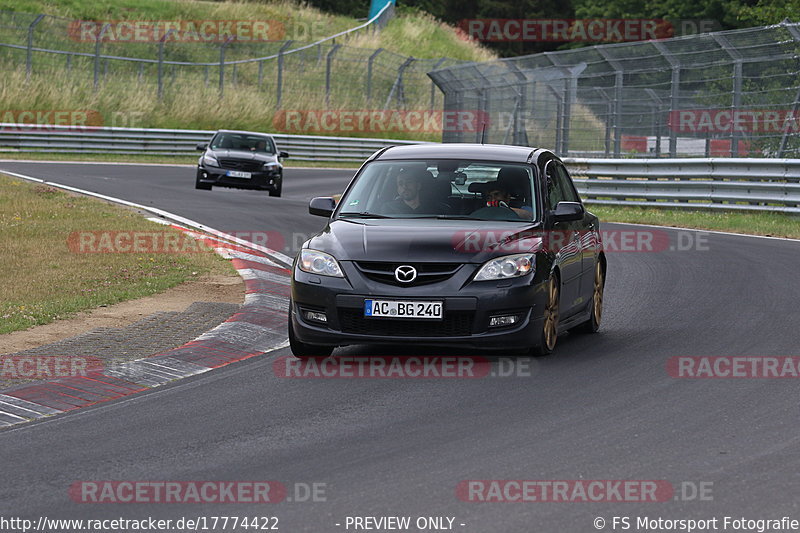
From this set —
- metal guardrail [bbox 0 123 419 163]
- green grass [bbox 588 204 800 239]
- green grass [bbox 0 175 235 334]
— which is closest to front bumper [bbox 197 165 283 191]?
green grass [bbox 588 204 800 239]

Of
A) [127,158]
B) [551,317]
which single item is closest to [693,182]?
[551,317]

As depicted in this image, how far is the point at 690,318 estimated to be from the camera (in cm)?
1127

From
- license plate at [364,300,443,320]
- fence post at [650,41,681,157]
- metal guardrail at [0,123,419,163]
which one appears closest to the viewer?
license plate at [364,300,443,320]

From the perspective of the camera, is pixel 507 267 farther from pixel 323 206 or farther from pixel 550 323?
pixel 323 206

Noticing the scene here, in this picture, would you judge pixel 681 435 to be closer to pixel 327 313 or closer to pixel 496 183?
pixel 327 313

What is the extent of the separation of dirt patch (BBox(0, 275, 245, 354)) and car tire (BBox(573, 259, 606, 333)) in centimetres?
333

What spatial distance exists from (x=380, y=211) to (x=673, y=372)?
251 centimetres

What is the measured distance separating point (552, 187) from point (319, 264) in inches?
90.9

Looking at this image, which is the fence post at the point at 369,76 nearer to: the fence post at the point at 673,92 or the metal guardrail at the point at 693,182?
the metal guardrail at the point at 693,182

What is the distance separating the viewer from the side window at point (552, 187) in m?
10.2

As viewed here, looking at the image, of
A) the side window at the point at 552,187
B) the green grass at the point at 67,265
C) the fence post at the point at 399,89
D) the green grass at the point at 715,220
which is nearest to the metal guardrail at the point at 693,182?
the green grass at the point at 715,220

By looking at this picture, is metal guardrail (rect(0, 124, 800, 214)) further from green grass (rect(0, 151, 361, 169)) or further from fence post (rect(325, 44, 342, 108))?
fence post (rect(325, 44, 342, 108))

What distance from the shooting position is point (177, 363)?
9117 millimetres

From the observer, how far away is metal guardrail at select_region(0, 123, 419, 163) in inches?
1490
